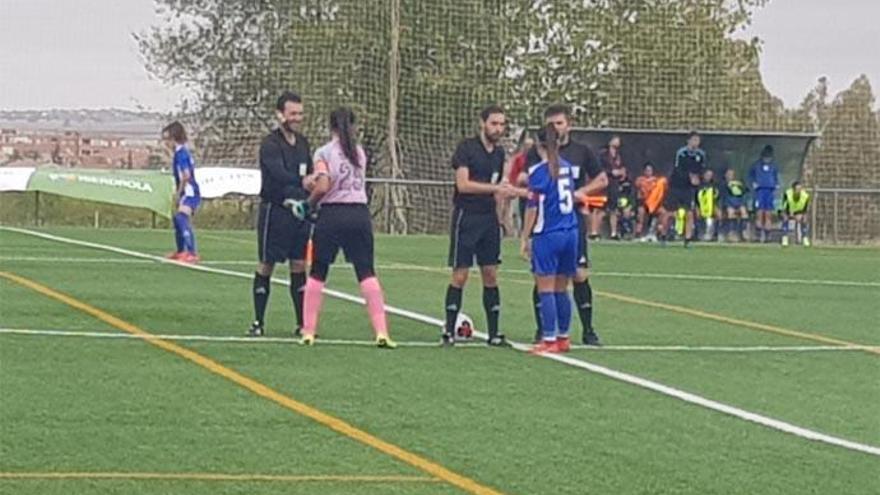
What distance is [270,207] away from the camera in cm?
1623

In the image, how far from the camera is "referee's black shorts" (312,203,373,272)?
50.1 ft

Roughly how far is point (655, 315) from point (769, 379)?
17.1ft

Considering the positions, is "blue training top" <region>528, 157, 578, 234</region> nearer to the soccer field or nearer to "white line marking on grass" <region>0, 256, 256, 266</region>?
the soccer field

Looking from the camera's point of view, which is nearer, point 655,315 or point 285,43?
point 655,315

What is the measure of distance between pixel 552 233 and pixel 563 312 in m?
0.67

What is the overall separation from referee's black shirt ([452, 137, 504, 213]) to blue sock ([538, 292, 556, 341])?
3.04 ft

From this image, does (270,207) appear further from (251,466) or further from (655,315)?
(251,466)

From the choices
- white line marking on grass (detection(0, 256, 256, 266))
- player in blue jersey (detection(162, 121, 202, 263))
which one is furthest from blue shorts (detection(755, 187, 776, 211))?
player in blue jersey (detection(162, 121, 202, 263))

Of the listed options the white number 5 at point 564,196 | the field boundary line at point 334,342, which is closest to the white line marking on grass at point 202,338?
the field boundary line at point 334,342

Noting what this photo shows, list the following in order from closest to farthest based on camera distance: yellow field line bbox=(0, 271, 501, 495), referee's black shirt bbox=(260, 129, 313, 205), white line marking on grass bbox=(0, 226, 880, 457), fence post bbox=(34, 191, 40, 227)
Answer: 1. yellow field line bbox=(0, 271, 501, 495)
2. white line marking on grass bbox=(0, 226, 880, 457)
3. referee's black shirt bbox=(260, 129, 313, 205)
4. fence post bbox=(34, 191, 40, 227)

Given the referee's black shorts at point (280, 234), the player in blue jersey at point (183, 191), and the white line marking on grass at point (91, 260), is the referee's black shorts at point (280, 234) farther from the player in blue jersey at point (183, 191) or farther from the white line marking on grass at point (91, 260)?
the white line marking on grass at point (91, 260)

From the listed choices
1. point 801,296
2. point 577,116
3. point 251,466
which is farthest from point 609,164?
point 251,466

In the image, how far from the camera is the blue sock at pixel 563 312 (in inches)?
617

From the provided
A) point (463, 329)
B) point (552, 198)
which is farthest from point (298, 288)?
point (552, 198)
